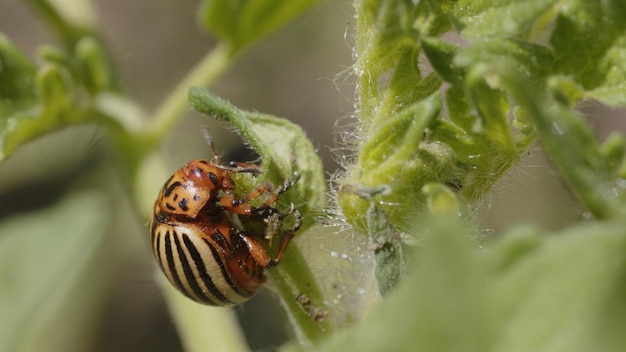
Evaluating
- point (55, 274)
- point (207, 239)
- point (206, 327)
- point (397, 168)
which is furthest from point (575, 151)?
point (55, 274)

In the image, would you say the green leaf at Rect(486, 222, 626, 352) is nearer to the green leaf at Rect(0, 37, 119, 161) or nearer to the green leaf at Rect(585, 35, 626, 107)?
the green leaf at Rect(585, 35, 626, 107)

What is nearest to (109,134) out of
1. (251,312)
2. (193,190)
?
(193,190)

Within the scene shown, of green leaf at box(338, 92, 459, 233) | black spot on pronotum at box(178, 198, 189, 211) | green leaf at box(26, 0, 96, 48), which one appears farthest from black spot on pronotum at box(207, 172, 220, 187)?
green leaf at box(26, 0, 96, 48)

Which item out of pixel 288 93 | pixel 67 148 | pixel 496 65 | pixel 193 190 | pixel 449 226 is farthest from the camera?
pixel 288 93

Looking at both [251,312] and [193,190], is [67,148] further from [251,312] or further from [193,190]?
[193,190]

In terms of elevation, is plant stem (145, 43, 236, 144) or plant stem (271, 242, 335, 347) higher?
plant stem (145, 43, 236, 144)

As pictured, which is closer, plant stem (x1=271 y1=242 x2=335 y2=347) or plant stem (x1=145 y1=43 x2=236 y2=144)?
plant stem (x1=271 y1=242 x2=335 y2=347)

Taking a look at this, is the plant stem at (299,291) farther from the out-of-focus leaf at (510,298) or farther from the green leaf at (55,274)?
the green leaf at (55,274)

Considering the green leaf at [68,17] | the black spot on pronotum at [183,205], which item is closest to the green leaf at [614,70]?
the black spot on pronotum at [183,205]
